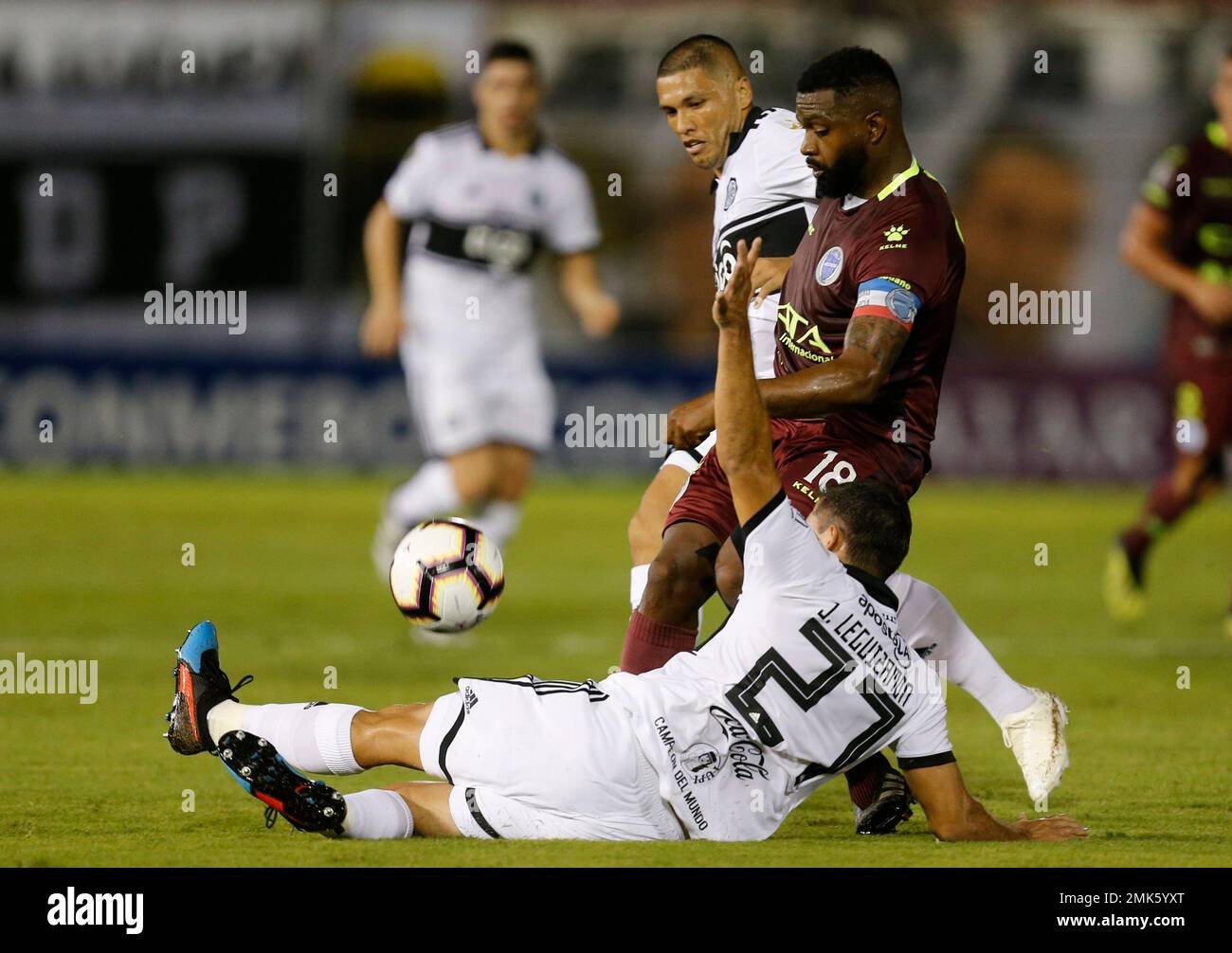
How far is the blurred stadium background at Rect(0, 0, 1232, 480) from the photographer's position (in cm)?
2389

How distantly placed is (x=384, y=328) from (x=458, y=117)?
1327cm

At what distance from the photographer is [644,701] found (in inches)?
202

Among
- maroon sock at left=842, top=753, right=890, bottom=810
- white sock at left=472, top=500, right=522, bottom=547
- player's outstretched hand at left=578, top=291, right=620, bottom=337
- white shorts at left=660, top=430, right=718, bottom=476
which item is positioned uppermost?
player's outstretched hand at left=578, top=291, right=620, bottom=337

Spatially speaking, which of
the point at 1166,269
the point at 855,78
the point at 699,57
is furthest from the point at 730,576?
the point at 1166,269

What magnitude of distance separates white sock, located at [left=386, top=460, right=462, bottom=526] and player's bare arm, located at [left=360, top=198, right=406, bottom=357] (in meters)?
0.71

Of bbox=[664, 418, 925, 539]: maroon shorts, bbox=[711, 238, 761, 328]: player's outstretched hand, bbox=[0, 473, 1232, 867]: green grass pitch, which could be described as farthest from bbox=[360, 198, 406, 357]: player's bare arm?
bbox=[711, 238, 761, 328]: player's outstretched hand

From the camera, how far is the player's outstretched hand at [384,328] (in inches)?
416

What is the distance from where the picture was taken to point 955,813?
207 inches

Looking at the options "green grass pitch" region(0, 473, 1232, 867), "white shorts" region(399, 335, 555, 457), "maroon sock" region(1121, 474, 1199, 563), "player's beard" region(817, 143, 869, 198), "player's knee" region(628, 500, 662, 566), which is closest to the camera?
"green grass pitch" region(0, 473, 1232, 867)

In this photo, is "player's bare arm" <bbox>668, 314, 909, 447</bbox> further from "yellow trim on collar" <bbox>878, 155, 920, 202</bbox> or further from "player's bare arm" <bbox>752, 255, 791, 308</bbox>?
"player's bare arm" <bbox>752, 255, 791, 308</bbox>

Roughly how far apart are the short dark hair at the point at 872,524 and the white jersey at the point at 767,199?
4.04 ft

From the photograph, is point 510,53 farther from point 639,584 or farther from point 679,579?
point 679,579

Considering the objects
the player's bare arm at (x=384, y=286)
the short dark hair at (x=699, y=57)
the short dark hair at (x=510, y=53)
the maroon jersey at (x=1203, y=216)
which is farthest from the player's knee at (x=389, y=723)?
the maroon jersey at (x=1203, y=216)

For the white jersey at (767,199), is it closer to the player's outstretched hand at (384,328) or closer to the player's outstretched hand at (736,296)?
the player's outstretched hand at (736,296)
